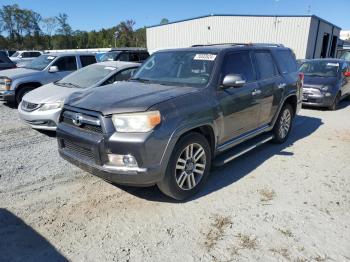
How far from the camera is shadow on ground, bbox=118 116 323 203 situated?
412 centimetres

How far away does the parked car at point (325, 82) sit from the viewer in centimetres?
989

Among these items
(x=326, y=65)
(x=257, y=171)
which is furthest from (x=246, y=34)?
(x=257, y=171)

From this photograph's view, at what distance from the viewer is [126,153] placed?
3.30 metres

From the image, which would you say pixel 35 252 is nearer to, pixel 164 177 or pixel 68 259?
pixel 68 259

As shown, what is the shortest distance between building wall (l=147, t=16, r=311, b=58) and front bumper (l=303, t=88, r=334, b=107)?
19.8 m

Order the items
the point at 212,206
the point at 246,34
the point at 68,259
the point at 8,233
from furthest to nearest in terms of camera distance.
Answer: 1. the point at 246,34
2. the point at 212,206
3. the point at 8,233
4. the point at 68,259

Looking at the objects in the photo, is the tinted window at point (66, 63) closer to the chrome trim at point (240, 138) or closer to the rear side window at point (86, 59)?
the rear side window at point (86, 59)

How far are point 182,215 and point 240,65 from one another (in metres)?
2.50

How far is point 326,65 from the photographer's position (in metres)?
11.1

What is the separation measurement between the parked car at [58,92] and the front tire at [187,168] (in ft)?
10.9

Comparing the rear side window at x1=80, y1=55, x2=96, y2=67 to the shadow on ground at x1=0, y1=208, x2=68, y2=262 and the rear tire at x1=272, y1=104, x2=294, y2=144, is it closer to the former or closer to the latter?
the rear tire at x1=272, y1=104, x2=294, y2=144

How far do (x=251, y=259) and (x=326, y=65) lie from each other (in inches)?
400

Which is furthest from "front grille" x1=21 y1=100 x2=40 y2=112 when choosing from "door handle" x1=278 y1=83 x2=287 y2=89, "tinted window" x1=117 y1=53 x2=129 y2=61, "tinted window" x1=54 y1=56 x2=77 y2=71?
"tinted window" x1=117 y1=53 x2=129 y2=61

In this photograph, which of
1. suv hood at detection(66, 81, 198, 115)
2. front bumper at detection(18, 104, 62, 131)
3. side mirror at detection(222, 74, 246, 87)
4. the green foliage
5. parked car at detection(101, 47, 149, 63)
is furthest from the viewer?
the green foliage
